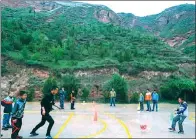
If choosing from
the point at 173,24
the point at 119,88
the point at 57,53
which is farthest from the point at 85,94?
the point at 173,24

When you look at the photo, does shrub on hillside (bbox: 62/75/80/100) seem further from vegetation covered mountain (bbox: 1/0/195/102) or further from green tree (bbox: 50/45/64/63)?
green tree (bbox: 50/45/64/63)

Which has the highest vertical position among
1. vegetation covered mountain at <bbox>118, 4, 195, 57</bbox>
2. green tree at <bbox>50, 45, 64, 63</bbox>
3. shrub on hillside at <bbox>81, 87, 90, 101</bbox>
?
vegetation covered mountain at <bbox>118, 4, 195, 57</bbox>

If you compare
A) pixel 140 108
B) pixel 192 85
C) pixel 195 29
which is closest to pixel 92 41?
pixel 192 85

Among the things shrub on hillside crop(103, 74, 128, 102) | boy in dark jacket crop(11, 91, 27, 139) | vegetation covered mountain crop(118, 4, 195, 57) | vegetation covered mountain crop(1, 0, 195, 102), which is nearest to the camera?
boy in dark jacket crop(11, 91, 27, 139)

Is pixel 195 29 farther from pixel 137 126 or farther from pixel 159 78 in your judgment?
pixel 137 126

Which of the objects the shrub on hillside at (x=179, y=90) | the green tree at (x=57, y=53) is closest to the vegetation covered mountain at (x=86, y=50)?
the green tree at (x=57, y=53)

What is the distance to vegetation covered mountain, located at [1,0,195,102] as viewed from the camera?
36000 mm

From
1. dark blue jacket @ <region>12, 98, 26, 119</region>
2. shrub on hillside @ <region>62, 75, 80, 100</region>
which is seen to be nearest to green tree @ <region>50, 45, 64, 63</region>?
shrub on hillside @ <region>62, 75, 80, 100</region>

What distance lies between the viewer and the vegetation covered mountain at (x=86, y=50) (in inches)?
1417

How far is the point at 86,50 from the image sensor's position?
43938 mm

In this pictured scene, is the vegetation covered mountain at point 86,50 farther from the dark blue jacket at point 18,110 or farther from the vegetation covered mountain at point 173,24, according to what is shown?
the dark blue jacket at point 18,110

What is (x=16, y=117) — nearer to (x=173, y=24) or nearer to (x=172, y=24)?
(x=173, y=24)

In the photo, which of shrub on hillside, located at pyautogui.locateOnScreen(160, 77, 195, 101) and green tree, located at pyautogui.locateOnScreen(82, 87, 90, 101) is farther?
shrub on hillside, located at pyautogui.locateOnScreen(160, 77, 195, 101)

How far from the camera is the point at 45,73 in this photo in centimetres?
3484
